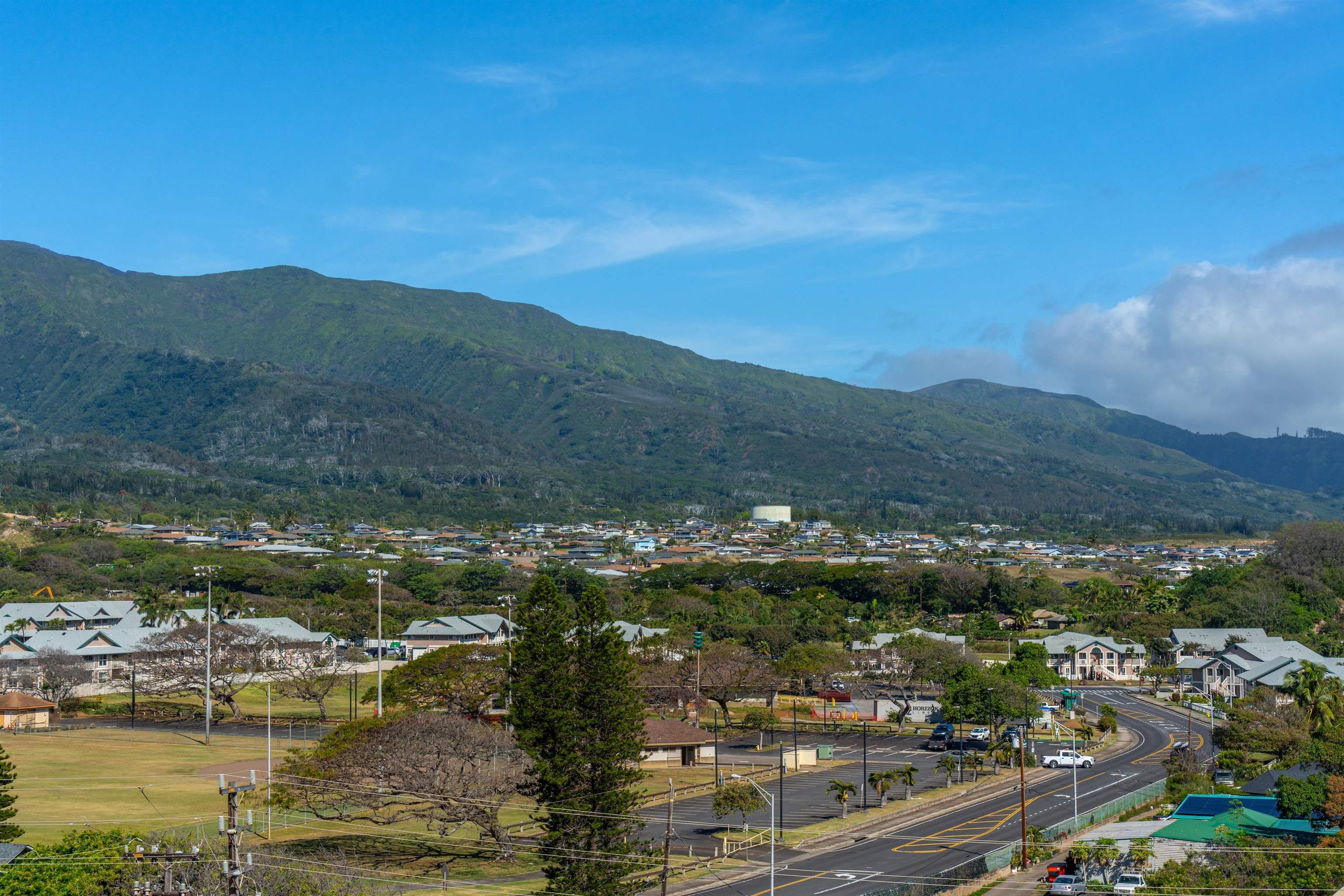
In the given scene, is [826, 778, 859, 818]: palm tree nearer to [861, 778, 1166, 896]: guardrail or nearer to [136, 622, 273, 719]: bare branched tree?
[861, 778, 1166, 896]: guardrail

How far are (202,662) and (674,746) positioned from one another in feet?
123

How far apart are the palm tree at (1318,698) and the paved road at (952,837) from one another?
6213 mm

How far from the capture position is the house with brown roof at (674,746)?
77.4 m

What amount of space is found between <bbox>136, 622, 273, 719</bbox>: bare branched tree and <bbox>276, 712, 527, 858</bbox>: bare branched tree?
4162cm

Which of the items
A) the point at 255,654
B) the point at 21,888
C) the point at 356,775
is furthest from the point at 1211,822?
the point at 255,654

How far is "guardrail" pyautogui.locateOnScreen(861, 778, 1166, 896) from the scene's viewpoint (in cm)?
4472

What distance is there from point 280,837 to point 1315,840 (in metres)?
40.0

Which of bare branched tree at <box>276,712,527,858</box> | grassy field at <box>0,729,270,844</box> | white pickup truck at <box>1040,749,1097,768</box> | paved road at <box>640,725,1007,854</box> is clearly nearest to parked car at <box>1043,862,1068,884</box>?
paved road at <box>640,725,1007,854</box>

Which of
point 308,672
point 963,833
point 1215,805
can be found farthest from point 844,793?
point 308,672

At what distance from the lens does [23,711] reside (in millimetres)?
85188

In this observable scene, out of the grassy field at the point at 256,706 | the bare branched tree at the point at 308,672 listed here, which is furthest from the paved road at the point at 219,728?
the bare branched tree at the point at 308,672

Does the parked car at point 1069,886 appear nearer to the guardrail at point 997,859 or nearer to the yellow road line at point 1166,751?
the guardrail at point 997,859

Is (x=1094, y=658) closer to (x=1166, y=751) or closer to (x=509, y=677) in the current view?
(x=1166, y=751)

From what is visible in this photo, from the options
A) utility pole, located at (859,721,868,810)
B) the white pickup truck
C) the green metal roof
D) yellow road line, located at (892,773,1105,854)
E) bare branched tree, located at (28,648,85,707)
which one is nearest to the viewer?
the green metal roof
